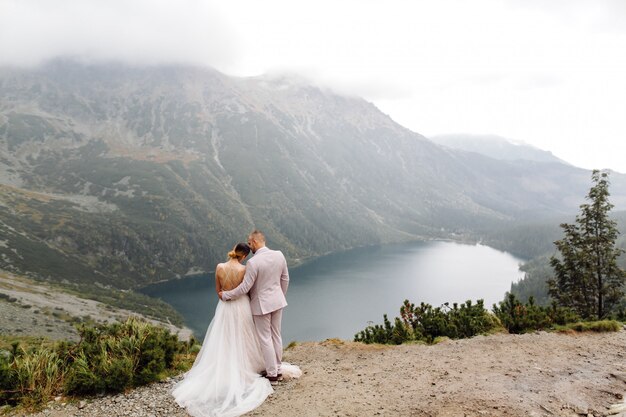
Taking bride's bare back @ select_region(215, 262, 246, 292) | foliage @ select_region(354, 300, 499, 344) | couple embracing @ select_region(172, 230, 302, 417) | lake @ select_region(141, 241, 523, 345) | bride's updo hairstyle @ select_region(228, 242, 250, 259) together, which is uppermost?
bride's updo hairstyle @ select_region(228, 242, 250, 259)

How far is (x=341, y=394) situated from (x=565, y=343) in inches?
307

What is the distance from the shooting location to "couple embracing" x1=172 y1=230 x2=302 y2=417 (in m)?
8.63

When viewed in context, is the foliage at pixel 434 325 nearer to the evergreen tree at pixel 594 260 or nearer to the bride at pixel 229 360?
the bride at pixel 229 360

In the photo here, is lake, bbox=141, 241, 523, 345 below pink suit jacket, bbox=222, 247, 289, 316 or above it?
below

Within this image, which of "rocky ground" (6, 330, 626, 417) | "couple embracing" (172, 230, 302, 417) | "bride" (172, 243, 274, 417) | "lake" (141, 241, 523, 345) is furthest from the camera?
"lake" (141, 241, 523, 345)

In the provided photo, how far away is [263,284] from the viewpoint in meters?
8.88

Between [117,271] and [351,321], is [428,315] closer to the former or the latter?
[351,321]

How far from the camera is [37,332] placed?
83.7 meters

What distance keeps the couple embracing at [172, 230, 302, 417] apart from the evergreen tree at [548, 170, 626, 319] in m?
25.0

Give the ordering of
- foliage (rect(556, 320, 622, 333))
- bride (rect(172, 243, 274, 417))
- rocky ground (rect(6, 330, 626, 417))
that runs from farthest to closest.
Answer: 1. foliage (rect(556, 320, 622, 333))
2. bride (rect(172, 243, 274, 417))
3. rocky ground (rect(6, 330, 626, 417))

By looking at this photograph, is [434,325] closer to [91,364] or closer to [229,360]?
[229,360]

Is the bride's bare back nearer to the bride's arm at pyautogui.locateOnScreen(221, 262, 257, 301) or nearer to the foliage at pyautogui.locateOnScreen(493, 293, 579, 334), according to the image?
the bride's arm at pyautogui.locateOnScreen(221, 262, 257, 301)

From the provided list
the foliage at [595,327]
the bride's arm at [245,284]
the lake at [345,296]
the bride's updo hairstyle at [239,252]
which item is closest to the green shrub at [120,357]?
the bride's arm at [245,284]

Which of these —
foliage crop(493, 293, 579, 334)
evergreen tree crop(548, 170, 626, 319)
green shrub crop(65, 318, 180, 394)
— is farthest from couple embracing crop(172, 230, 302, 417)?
evergreen tree crop(548, 170, 626, 319)
